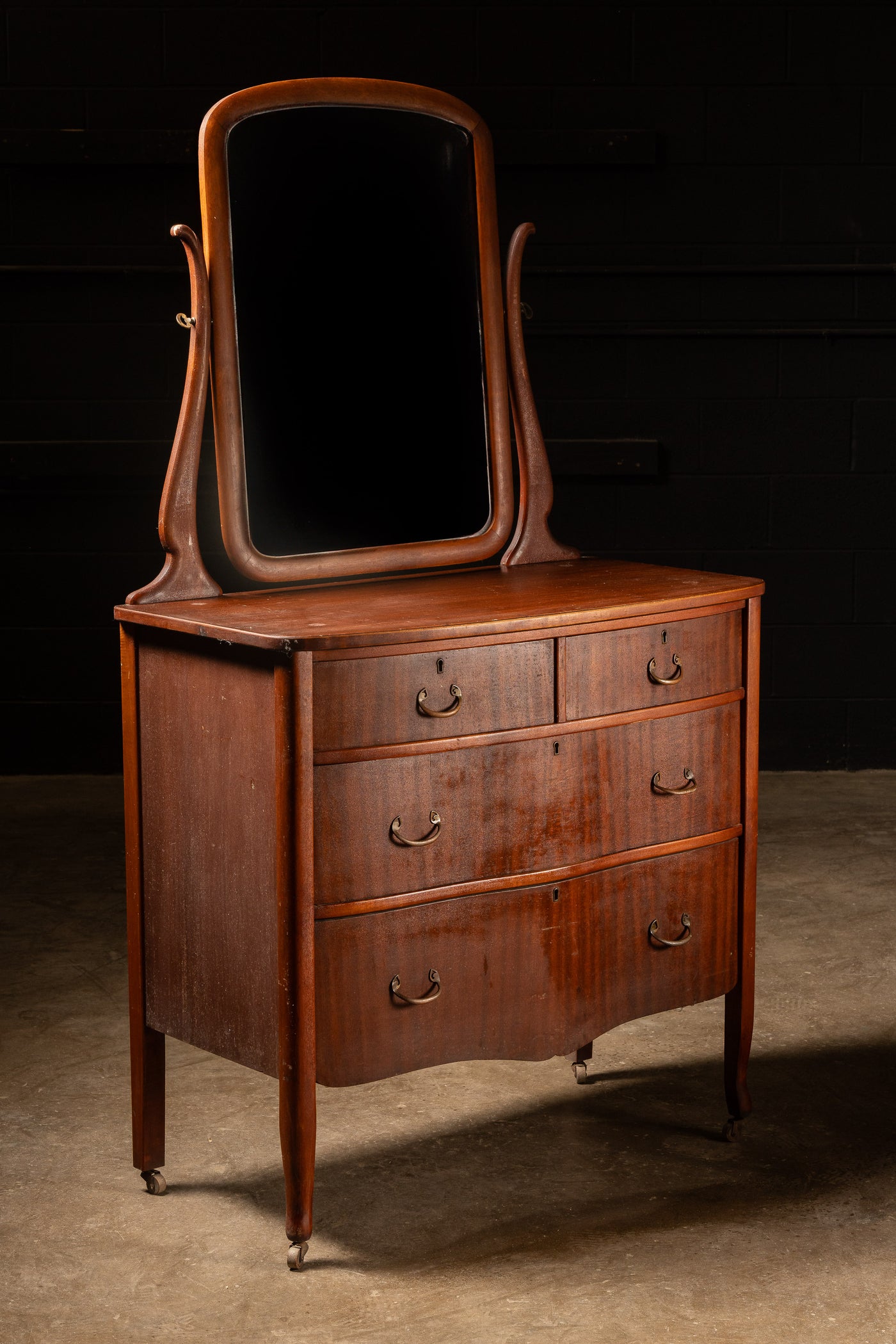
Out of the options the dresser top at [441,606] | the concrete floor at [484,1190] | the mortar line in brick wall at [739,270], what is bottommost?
the concrete floor at [484,1190]

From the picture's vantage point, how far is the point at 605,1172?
2.41 m

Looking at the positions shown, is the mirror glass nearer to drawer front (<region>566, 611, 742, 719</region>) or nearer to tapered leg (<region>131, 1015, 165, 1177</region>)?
drawer front (<region>566, 611, 742, 719</region>)

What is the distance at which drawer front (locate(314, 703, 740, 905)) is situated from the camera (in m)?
2.07

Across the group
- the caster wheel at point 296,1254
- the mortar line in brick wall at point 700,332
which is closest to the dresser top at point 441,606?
the caster wheel at point 296,1254

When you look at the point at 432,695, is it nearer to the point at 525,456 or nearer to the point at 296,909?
the point at 296,909

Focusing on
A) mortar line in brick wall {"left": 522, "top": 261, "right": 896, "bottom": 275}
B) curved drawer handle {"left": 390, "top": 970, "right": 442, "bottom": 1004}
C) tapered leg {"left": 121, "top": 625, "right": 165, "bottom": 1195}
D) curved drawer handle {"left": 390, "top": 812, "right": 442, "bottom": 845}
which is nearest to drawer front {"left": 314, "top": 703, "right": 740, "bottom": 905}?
curved drawer handle {"left": 390, "top": 812, "right": 442, "bottom": 845}

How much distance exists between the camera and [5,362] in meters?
4.82

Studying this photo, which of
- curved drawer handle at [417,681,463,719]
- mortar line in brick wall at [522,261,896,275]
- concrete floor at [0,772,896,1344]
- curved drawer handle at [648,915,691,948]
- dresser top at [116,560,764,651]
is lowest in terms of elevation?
concrete floor at [0,772,896,1344]

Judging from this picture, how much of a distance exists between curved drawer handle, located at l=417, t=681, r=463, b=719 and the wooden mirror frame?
1.35 ft

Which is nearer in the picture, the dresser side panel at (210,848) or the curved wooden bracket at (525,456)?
the dresser side panel at (210,848)

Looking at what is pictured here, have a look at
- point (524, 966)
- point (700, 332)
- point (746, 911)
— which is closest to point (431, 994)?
point (524, 966)

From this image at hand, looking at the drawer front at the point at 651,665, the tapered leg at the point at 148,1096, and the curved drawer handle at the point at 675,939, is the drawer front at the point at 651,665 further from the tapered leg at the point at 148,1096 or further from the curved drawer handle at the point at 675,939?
the tapered leg at the point at 148,1096

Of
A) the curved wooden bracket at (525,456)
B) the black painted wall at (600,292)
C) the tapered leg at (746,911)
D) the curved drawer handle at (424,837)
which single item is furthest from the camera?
the black painted wall at (600,292)

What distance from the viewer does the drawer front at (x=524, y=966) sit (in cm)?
210
